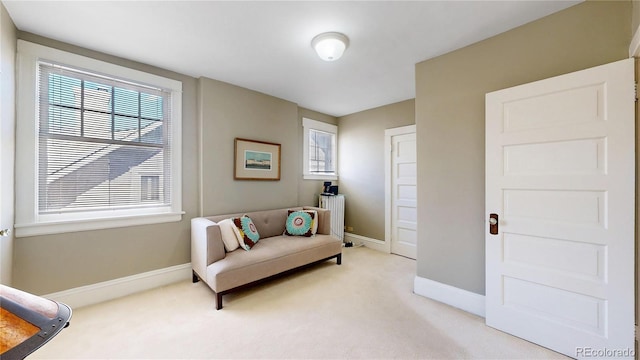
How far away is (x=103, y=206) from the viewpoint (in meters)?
2.55

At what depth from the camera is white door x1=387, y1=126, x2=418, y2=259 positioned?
3.87m

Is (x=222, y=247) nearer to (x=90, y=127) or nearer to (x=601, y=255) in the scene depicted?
(x=90, y=127)

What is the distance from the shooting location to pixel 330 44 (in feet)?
7.01

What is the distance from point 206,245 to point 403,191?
115 inches

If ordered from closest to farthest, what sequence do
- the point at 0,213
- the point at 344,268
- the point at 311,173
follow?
1. the point at 0,213
2. the point at 344,268
3. the point at 311,173

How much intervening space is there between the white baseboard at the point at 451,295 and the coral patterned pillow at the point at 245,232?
1866mm

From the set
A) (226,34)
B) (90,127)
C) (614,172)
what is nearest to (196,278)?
(90,127)

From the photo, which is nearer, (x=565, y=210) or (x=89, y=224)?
(x=565, y=210)

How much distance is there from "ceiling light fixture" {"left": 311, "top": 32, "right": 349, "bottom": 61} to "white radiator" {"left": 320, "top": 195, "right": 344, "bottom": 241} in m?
2.70

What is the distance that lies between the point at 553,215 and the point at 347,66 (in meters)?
2.26

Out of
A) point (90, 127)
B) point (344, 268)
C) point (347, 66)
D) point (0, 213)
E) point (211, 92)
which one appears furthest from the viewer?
point (344, 268)

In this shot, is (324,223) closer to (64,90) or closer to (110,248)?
(110,248)

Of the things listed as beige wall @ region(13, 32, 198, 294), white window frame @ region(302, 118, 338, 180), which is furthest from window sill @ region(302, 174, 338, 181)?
beige wall @ region(13, 32, 198, 294)

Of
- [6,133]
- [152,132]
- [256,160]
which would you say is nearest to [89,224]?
[6,133]
